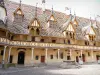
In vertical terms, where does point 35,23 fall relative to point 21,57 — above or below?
above

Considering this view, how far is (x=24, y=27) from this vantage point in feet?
87.2

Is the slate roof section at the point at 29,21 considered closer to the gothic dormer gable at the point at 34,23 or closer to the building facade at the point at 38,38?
the building facade at the point at 38,38

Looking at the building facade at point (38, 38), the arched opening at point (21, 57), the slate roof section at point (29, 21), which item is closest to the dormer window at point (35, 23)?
the building facade at point (38, 38)

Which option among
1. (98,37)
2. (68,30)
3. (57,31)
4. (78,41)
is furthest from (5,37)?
(98,37)

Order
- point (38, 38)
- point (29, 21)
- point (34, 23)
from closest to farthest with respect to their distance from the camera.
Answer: point (34, 23) < point (38, 38) < point (29, 21)

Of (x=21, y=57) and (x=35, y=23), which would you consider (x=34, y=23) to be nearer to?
(x=35, y=23)

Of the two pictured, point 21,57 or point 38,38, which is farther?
point 38,38

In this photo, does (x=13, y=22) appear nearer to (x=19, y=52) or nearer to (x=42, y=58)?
(x=19, y=52)

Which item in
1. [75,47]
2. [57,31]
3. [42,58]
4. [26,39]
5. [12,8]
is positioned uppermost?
[12,8]

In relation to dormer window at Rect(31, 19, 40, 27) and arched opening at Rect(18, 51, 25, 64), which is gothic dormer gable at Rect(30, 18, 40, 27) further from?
arched opening at Rect(18, 51, 25, 64)

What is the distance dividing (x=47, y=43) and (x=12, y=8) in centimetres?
1307

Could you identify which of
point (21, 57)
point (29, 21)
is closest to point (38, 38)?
point (29, 21)

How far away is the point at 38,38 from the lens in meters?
27.5

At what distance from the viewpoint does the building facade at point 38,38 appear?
963 inches
